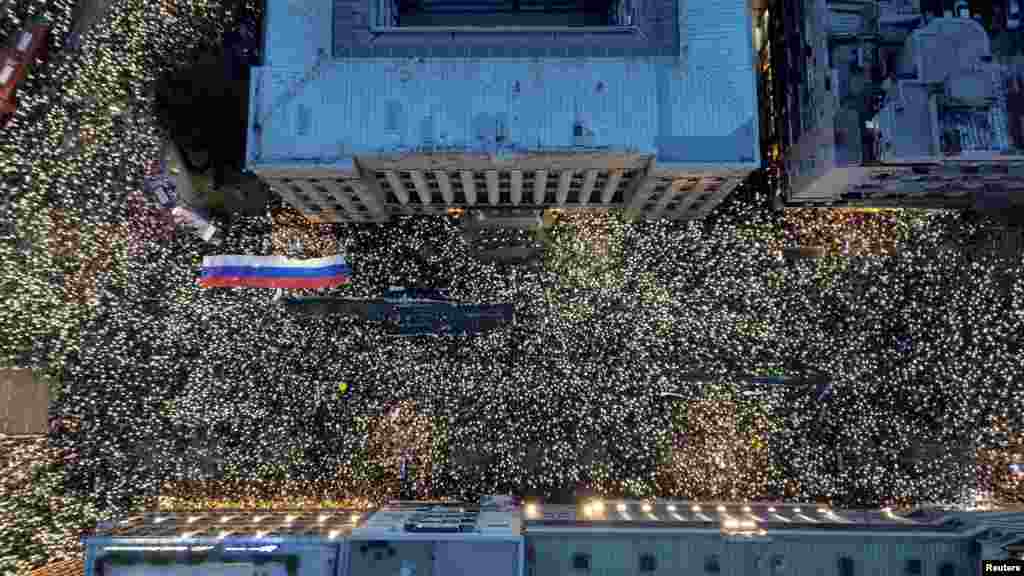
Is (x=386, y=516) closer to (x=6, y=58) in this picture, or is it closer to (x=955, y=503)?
(x=955, y=503)

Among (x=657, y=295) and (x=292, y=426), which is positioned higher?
(x=657, y=295)

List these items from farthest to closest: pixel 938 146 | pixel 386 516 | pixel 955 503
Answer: pixel 955 503 → pixel 386 516 → pixel 938 146

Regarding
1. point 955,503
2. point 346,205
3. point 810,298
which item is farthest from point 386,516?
point 955,503

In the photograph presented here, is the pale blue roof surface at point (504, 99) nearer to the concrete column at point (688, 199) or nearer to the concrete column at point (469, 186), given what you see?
the concrete column at point (469, 186)

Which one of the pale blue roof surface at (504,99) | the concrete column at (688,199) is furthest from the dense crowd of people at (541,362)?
the pale blue roof surface at (504,99)

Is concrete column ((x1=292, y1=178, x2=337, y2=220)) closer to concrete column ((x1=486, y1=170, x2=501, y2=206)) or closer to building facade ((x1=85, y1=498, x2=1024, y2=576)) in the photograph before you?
concrete column ((x1=486, y1=170, x2=501, y2=206))

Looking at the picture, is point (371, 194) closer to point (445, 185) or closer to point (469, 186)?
point (445, 185)
